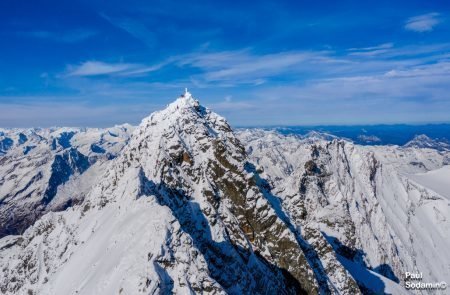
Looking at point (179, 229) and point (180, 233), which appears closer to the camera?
point (180, 233)

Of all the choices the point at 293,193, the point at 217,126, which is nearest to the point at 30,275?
the point at 217,126

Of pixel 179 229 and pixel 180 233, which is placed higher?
pixel 179 229

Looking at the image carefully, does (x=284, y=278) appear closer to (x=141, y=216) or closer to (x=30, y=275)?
(x=141, y=216)

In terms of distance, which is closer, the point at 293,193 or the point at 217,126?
the point at 217,126

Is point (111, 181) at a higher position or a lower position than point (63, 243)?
higher

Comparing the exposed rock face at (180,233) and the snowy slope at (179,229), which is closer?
the exposed rock face at (180,233)

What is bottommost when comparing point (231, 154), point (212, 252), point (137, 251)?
point (212, 252)

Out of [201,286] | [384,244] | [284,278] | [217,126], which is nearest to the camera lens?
[201,286]

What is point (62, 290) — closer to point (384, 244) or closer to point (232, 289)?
point (232, 289)

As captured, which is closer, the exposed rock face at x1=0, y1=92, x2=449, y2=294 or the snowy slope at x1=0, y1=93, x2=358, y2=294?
the exposed rock face at x1=0, y1=92, x2=449, y2=294

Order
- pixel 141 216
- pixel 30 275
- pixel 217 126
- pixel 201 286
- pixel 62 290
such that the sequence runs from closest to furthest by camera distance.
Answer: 1. pixel 201 286
2. pixel 141 216
3. pixel 62 290
4. pixel 30 275
5. pixel 217 126
